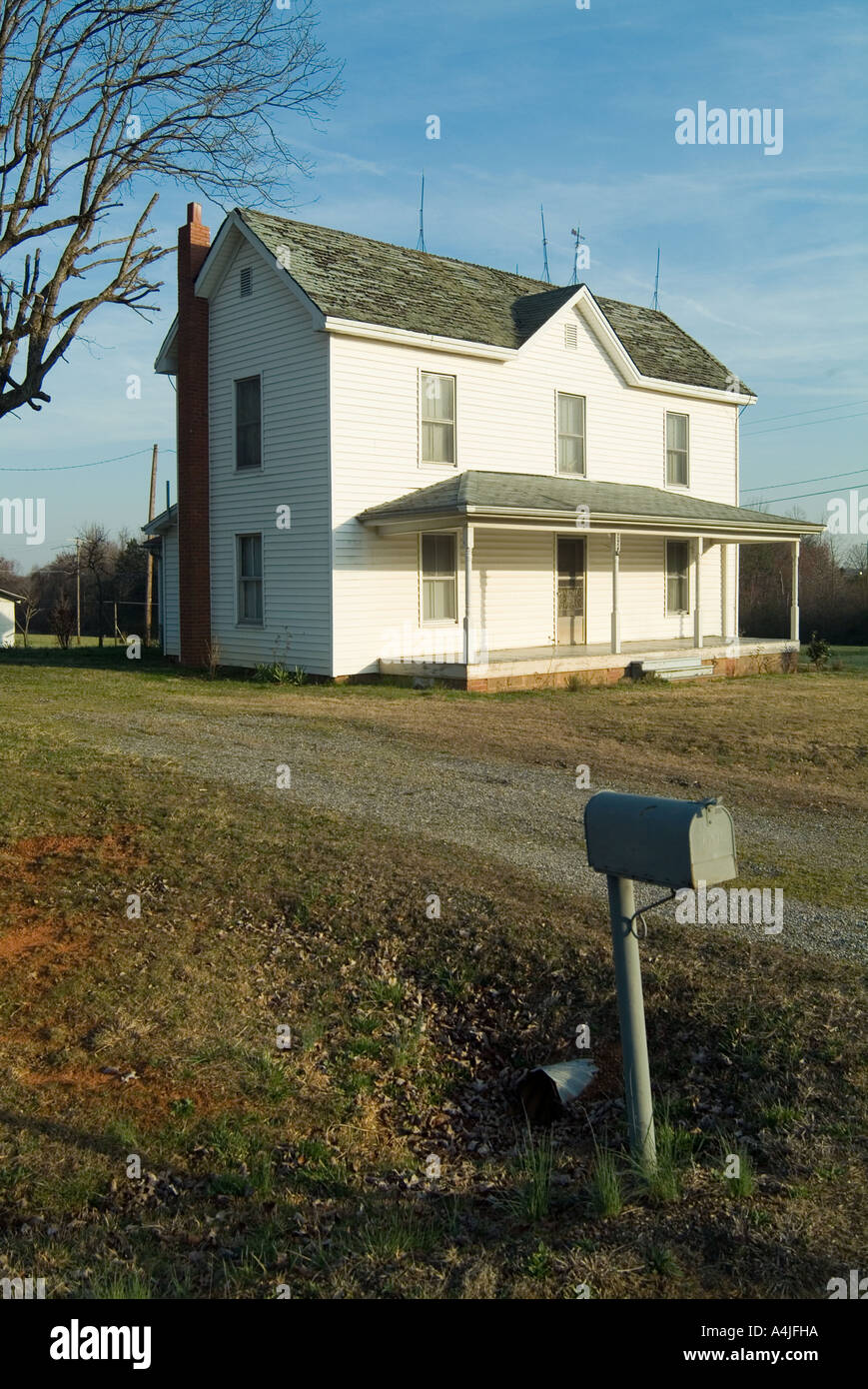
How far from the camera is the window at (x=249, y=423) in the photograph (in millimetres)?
21141

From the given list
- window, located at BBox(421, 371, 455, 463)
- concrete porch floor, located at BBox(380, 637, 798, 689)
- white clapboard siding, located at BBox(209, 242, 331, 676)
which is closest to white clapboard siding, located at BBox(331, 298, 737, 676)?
window, located at BBox(421, 371, 455, 463)

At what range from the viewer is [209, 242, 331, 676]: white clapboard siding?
19719 mm

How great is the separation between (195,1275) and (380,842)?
4.64 m

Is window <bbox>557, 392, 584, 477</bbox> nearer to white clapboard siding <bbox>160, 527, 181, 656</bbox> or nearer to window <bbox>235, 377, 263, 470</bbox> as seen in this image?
window <bbox>235, 377, 263, 470</bbox>

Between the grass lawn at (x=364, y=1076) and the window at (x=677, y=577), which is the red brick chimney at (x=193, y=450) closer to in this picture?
the window at (x=677, y=577)

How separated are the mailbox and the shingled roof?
1640 centimetres

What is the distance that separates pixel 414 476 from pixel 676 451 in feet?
29.2

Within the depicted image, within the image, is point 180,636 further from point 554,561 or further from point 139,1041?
point 139,1041

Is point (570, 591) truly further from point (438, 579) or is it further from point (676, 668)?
point (438, 579)

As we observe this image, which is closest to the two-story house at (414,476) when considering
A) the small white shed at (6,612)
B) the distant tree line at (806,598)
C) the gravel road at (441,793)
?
the gravel road at (441,793)

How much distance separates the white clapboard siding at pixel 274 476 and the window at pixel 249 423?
15 cm

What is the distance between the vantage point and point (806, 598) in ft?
156

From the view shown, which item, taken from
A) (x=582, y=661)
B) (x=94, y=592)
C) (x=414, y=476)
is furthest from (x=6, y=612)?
(x=582, y=661)

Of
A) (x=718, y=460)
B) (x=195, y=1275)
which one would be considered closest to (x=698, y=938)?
(x=195, y=1275)
